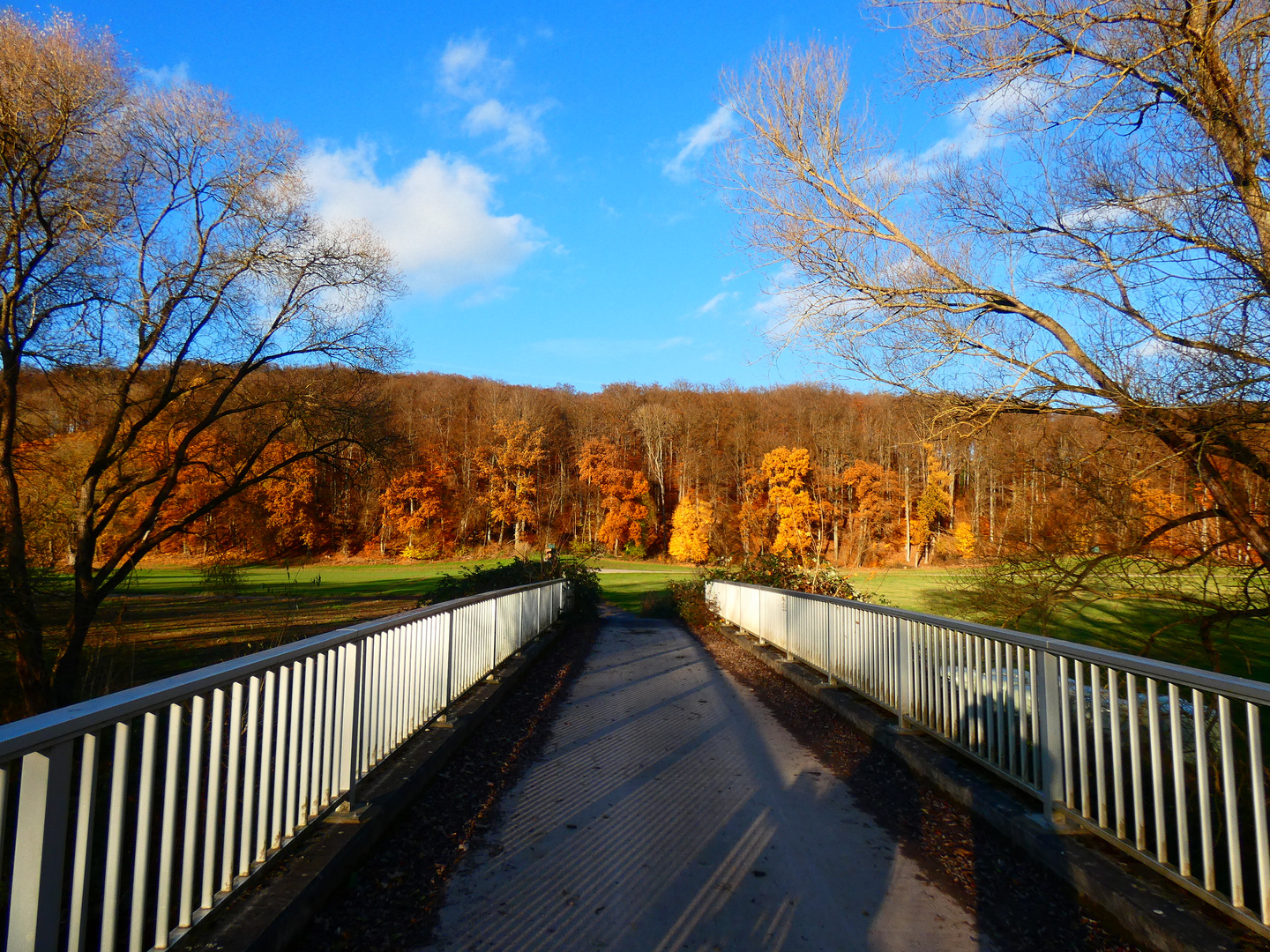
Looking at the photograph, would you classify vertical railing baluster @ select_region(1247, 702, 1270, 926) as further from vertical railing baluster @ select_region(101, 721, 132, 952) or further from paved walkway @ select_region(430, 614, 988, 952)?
vertical railing baluster @ select_region(101, 721, 132, 952)

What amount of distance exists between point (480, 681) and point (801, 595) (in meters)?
4.00

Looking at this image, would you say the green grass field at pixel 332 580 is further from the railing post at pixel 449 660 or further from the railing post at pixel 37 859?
the railing post at pixel 37 859

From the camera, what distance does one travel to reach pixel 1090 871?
3.05 m

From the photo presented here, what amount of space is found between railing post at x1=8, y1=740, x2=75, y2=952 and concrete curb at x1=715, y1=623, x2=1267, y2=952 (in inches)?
136

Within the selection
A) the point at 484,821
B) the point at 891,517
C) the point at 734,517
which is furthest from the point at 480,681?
the point at 891,517

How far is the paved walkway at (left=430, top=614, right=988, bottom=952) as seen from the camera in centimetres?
292

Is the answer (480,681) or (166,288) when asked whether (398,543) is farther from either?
(480,681)

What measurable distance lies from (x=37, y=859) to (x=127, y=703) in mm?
434

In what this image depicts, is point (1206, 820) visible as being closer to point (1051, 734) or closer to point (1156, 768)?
point (1156, 768)

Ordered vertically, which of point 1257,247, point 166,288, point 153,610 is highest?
point 166,288

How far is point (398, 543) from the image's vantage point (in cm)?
5647

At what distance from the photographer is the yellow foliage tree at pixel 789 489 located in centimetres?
4966

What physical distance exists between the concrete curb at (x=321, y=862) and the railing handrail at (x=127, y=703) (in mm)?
816

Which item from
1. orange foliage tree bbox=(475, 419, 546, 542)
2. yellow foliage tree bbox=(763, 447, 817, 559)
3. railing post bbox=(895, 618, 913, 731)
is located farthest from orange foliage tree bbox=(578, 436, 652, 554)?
railing post bbox=(895, 618, 913, 731)
